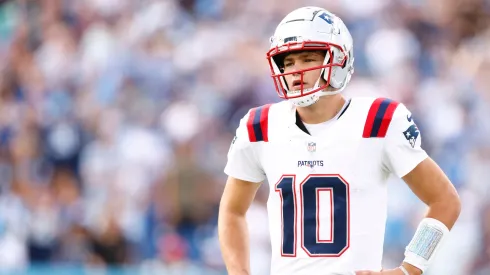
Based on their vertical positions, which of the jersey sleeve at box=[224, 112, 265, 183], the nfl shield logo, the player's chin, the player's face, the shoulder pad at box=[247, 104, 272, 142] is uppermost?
the player's face

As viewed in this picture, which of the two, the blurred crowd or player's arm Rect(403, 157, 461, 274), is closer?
player's arm Rect(403, 157, 461, 274)

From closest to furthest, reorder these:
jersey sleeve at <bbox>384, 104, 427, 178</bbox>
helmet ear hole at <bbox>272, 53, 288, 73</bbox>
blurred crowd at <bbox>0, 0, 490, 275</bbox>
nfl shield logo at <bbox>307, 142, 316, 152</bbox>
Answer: jersey sleeve at <bbox>384, 104, 427, 178</bbox> → nfl shield logo at <bbox>307, 142, 316, 152</bbox> → helmet ear hole at <bbox>272, 53, 288, 73</bbox> → blurred crowd at <bbox>0, 0, 490, 275</bbox>

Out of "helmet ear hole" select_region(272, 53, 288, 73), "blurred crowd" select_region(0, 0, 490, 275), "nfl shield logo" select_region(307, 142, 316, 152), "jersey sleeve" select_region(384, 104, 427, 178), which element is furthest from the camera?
"blurred crowd" select_region(0, 0, 490, 275)

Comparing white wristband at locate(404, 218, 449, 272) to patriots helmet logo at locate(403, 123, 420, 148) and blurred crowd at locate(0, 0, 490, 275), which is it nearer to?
patriots helmet logo at locate(403, 123, 420, 148)

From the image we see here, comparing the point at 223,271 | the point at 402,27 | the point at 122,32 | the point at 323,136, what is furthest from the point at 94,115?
the point at 323,136

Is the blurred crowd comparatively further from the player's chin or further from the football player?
the player's chin

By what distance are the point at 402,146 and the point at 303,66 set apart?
51 centimetres

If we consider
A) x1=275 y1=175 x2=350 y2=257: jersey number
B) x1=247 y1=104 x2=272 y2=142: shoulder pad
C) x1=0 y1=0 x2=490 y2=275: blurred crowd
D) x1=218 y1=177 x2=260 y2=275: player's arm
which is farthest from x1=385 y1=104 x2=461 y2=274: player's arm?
x1=0 y1=0 x2=490 y2=275: blurred crowd

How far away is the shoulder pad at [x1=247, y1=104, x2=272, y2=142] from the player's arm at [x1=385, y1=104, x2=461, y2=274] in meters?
0.52

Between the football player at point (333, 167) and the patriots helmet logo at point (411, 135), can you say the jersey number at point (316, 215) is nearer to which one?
the football player at point (333, 167)

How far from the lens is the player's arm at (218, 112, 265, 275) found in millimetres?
4406

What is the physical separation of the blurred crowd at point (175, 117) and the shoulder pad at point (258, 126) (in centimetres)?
393

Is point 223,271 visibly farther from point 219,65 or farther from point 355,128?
point 355,128

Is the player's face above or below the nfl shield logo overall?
above
